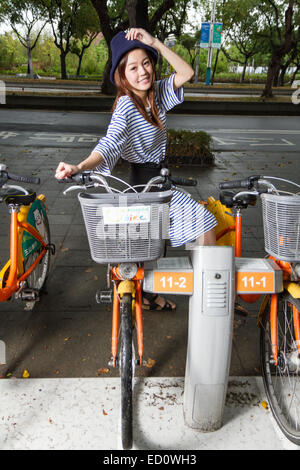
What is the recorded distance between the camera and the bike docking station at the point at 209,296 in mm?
2079

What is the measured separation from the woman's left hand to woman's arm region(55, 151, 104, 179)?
2.45 feet

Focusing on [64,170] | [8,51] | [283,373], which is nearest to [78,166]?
[64,170]

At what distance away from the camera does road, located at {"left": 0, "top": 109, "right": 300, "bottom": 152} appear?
1130 centimetres

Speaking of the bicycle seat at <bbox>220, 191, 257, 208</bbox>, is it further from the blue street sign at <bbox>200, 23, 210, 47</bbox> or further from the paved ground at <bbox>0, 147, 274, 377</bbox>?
the blue street sign at <bbox>200, 23, 210, 47</bbox>

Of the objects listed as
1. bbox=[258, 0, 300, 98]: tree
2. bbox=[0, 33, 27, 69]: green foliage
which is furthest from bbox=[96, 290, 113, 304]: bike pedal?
bbox=[0, 33, 27, 69]: green foliage

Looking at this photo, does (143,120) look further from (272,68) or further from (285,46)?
(272,68)

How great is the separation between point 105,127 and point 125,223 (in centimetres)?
1275

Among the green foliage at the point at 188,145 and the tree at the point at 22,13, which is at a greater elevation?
the tree at the point at 22,13

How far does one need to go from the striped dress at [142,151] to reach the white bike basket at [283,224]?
1.30 feet

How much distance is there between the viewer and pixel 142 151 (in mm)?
2506

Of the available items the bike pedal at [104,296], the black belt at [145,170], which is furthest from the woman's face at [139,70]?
the bike pedal at [104,296]

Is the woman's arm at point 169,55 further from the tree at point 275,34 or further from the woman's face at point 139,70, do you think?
the tree at point 275,34
